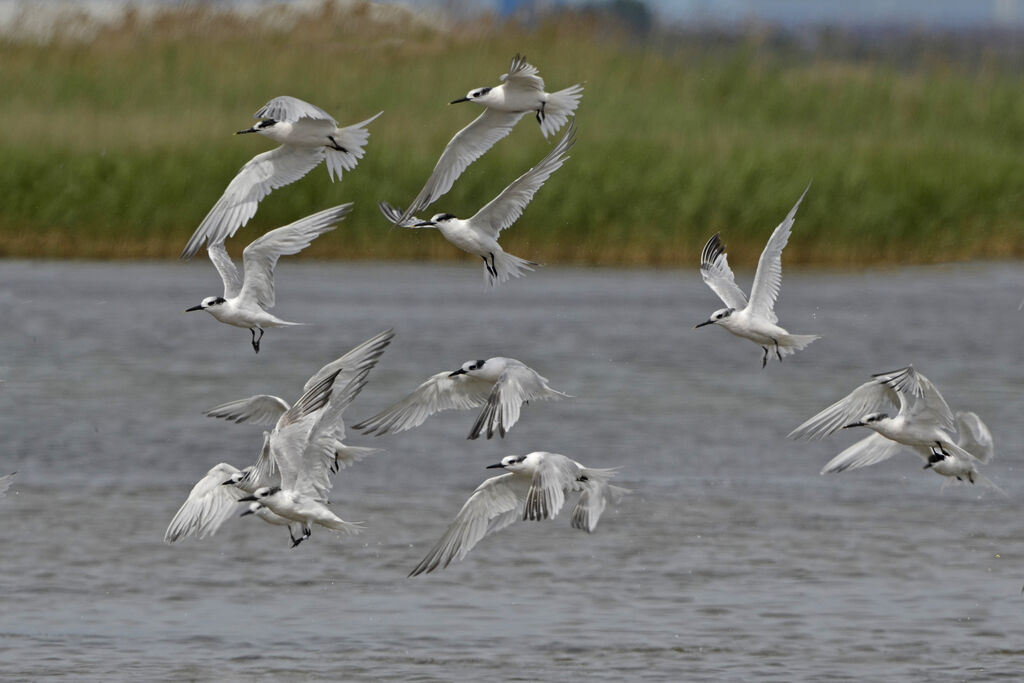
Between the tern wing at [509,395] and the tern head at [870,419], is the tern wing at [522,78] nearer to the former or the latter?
the tern wing at [509,395]

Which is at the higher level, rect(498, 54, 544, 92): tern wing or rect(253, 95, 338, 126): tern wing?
rect(498, 54, 544, 92): tern wing

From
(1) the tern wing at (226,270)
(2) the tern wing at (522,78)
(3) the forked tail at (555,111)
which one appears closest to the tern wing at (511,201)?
(3) the forked tail at (555,111)

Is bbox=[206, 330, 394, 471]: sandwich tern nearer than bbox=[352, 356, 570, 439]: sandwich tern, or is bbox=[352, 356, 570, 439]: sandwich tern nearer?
bbox=[206, 330, 394, 471]: sandwich tern

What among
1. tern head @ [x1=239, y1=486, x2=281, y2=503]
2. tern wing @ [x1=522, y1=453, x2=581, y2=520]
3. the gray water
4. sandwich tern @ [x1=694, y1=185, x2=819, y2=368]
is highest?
sandwich tern @ [x1=694, y1=185, x2=819, y2=368]

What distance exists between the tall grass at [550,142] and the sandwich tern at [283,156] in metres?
16.7

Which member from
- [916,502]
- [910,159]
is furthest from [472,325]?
[916,502]

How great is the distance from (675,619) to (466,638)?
1420 millimetres

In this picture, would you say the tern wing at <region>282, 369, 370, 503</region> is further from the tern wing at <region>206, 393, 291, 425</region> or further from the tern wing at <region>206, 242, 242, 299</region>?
the tern wing at <region>206, 242, 242, 299</region>

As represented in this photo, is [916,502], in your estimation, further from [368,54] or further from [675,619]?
[368,54]

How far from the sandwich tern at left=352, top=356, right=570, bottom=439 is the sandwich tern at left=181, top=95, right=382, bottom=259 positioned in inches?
53.7

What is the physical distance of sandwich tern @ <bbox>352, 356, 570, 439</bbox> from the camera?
38.7 ft

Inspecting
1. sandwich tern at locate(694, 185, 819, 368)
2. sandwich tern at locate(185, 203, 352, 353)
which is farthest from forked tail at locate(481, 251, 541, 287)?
sandwich tern at locate(694, 185, 819, 368)

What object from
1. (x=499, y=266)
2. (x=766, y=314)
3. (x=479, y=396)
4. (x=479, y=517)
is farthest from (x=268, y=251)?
(x=766, y=314)

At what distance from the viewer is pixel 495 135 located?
13336 mm
